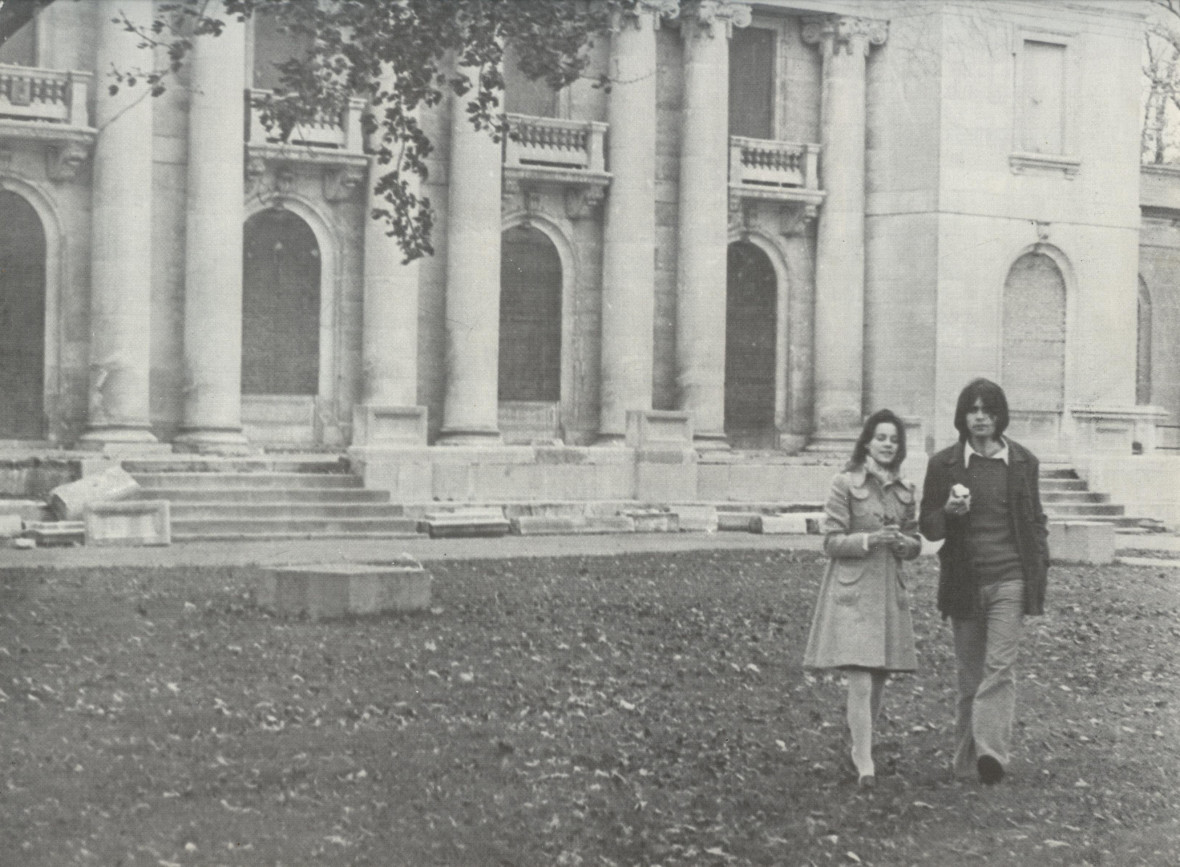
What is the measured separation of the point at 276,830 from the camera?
7707mm

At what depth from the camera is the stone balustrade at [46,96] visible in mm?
27031

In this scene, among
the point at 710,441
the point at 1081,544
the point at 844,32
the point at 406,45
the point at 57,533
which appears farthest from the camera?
the point at 844,32

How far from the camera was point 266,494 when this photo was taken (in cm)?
2456

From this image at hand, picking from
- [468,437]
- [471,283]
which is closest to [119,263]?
[471,283]

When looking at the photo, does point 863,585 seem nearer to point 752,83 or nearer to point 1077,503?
point 1077,503

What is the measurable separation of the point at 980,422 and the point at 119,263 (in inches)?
785

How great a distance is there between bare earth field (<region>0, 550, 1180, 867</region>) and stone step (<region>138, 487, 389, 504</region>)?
25.8ft

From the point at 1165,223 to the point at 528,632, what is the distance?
1170 inches

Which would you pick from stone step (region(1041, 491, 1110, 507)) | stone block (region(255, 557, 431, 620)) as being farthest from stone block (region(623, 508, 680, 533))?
stone block (region(255, 557, 431, 620))

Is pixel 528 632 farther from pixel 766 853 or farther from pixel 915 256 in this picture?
pixel 915 256

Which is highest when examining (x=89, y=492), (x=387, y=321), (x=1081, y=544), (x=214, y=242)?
(x=214, y=242)

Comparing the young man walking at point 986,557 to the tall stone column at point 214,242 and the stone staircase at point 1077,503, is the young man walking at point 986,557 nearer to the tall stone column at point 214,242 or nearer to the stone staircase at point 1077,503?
the tall stone column at point 214,242

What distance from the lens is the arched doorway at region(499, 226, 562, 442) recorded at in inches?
1243

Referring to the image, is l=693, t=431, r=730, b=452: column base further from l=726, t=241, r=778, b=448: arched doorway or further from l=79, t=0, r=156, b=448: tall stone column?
l=79, t=0, r=156, b=448: tall stone column
